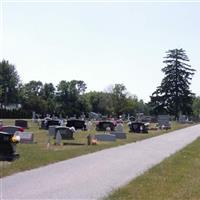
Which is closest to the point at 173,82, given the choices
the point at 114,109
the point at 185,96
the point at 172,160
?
the point at 185,96

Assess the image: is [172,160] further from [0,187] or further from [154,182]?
[0,187]

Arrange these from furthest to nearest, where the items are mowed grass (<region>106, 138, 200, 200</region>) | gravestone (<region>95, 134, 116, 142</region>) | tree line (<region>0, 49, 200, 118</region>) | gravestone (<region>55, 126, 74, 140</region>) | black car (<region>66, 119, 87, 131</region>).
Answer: tree line (<region>0, 49, 200, 118</region>)
black car (<region>66, 119, 87, 131</region>)
gravestone (<region>55, 126, 74, 140</region>)
gravestone (<region>95, 134, 116, 142</region>)
mowed grass (<region>106, 138, 200, 200</region>)

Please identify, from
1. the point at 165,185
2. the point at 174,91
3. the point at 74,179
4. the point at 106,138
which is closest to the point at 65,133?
the point at 106,138

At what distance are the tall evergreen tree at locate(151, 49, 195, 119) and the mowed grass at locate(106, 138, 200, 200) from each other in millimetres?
128598

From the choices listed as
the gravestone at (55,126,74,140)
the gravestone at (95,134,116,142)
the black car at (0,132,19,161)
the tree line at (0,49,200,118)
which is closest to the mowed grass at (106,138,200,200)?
the black car at (0,132,19,161)

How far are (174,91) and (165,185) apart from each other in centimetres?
A: 13500

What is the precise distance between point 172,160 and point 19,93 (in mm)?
130747

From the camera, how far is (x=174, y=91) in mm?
149000

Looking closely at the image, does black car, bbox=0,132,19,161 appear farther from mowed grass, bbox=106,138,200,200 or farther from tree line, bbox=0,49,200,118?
tree line, bbox=0,49,200,118

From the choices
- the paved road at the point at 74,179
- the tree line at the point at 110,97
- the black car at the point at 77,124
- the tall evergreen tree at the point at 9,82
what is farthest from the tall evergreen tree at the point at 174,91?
the paved road at the point at 74,179

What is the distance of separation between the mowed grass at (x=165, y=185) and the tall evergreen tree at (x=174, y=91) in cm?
12860

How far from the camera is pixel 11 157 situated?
859 inches

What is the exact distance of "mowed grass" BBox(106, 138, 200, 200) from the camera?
13164 mm

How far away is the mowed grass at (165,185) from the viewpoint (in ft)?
43.2
